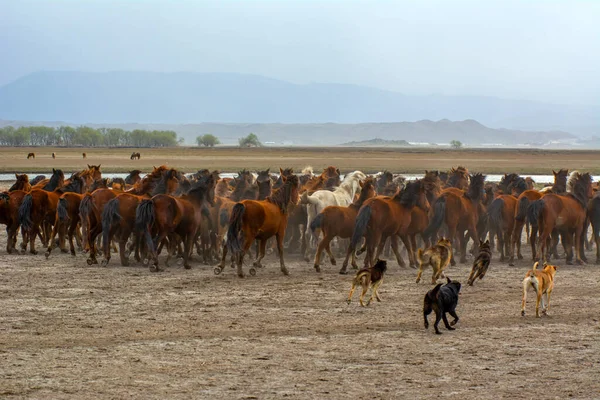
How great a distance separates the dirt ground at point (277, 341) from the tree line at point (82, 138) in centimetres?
15351

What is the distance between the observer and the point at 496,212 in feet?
57.2

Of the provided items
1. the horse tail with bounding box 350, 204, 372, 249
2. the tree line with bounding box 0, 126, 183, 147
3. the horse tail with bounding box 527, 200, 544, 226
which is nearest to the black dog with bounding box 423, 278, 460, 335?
the horse tail with bounding box 350, 204, 372, 249

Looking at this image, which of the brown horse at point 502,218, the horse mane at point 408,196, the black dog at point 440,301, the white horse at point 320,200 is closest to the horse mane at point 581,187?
the brown horse at point 502,218

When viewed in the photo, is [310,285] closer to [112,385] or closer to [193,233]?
[193,233]

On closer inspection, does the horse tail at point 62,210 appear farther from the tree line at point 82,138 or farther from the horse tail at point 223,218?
the tree line at point 82,138

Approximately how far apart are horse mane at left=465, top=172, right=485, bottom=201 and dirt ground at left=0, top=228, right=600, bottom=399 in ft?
10.2

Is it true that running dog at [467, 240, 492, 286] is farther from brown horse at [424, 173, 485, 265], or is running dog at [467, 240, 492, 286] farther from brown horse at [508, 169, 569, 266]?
brown horse at [508, 169, 569, 266]

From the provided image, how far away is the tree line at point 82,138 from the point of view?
167m

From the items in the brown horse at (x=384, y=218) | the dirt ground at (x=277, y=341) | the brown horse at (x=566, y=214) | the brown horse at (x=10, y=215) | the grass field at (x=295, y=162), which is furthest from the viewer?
the grass field at (x=295, y=162)

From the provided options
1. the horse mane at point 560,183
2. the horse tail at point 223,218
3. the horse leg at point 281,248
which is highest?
the horse mane at point 560,183

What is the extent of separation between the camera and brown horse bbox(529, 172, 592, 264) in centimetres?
1645

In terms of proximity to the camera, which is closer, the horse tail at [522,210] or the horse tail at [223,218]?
the horse tail at [223,218]

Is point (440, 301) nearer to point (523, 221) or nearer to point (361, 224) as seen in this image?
point (361, 224)

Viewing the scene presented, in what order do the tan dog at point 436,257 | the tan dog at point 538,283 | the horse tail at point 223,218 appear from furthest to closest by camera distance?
the horse tail at point 223,218
the tan dog at point 436,257
the tan dog at point 538,283
